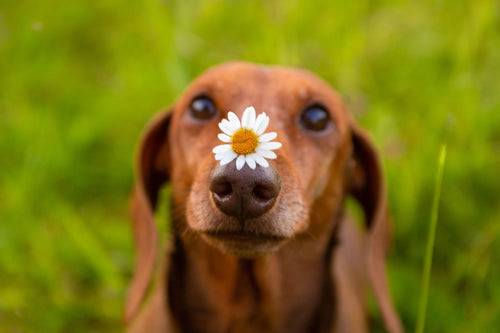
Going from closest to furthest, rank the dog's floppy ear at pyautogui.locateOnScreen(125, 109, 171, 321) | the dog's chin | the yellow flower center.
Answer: the yellow flower center < the dog's chin < the dog's floppy ear at pyautogui.locateOnScreen(125, 109, 171, 321)

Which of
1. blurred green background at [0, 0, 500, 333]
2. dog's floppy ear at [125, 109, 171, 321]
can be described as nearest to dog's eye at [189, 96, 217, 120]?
dog's floppy ear at [125, 109, 171, 321]

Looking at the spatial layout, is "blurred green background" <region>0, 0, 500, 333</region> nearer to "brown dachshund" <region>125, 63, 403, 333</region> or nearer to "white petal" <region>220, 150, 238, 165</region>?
"brown dachshund" <region>125, 63, 403, 333</region>

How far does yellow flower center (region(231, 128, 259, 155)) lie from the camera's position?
1703mm

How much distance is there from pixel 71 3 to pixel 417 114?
10.4 feet

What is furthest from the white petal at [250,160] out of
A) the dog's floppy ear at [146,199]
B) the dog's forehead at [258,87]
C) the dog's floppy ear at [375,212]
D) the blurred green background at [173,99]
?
the blurred green background at [173,99]

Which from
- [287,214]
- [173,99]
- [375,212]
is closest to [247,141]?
[287,214]

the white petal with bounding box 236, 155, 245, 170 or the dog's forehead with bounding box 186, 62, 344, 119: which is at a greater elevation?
the dog's forehead with bounding box 186, 62, 344, 119

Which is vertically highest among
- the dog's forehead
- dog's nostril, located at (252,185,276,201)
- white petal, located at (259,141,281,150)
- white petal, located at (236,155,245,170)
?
the dog's forehead

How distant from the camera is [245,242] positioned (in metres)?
2.09

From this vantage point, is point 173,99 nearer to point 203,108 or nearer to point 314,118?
point 203,108

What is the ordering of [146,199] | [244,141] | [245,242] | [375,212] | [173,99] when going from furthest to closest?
1. [173,99]
2. [375,212]
3. [146,199]
4. [245,242]
5. [244,141]

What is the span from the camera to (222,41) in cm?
524

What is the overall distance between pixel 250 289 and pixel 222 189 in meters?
0.82

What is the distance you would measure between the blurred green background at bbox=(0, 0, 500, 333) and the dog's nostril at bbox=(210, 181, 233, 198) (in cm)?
139
